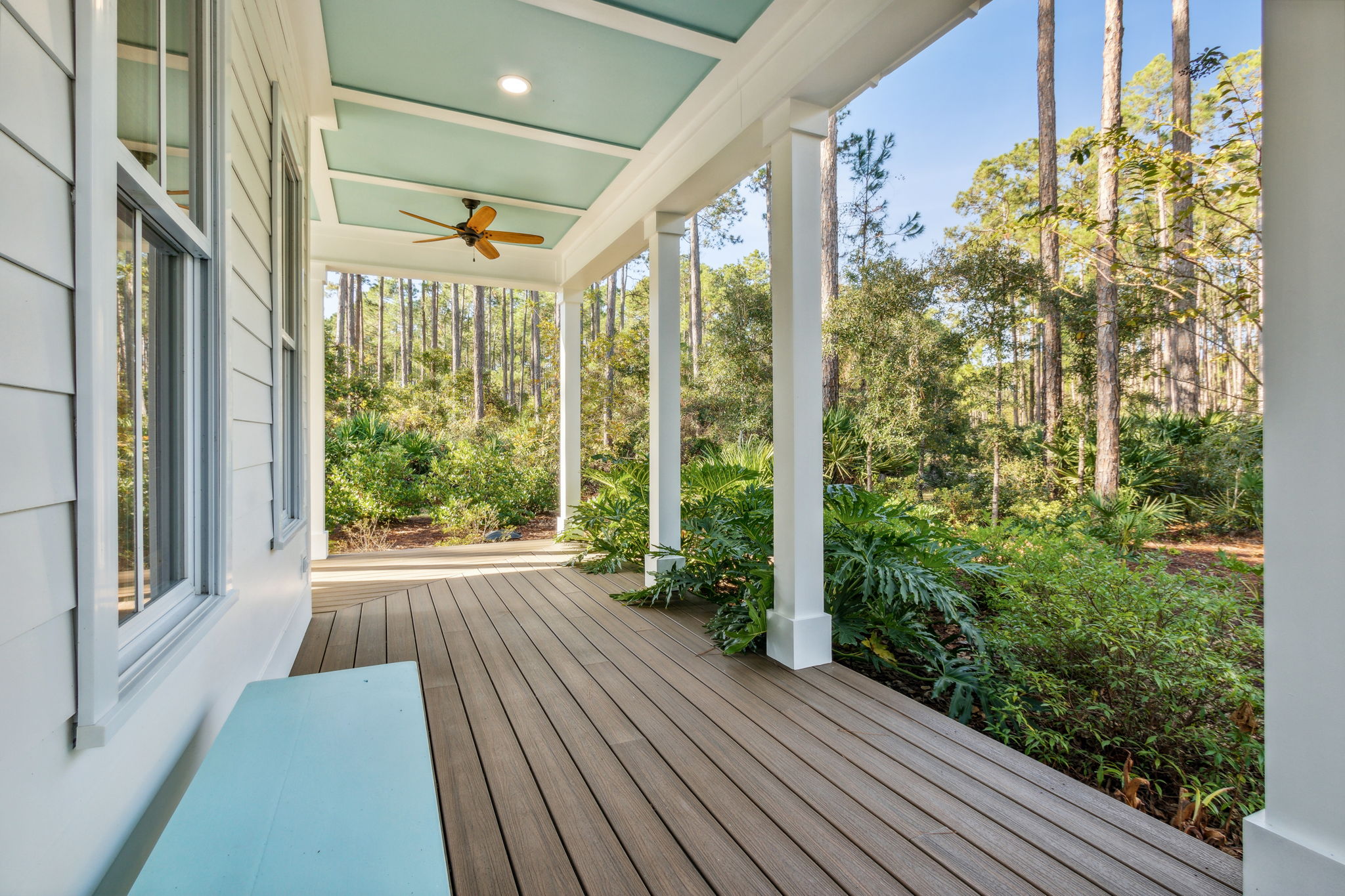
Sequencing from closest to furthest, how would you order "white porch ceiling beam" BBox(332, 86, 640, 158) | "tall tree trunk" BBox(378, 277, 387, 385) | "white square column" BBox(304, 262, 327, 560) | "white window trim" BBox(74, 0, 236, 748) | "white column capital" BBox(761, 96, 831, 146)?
"white window trim" BBox(74, 0, 236, 748) → "white column capital" BBox(761, 96, 831, 146) → "white porch ceiling beam" BBox(332, 86, 640, 158) → "white square column" BBox(304, 262, 327, 560) → "tall tree trunk" BBox(378, 277, 387, 385)

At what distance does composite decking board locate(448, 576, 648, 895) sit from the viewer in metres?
1.52

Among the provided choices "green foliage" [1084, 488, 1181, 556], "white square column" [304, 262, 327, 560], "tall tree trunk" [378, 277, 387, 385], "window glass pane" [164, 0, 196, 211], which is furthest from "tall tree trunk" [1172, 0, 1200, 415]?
"tall tree trunk" [378, 277, 387, 385]

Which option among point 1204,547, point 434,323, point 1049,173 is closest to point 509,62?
point 1204,547

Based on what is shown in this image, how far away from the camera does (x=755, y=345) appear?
32.5 feet

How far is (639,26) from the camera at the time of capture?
8.60 ft

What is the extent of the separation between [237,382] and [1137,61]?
12561 mm

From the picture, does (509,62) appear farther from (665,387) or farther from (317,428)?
(317,428)

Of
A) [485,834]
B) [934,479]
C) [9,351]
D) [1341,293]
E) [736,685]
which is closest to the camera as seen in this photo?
[9,351]

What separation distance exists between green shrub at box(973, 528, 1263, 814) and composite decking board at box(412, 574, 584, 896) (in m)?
1.60

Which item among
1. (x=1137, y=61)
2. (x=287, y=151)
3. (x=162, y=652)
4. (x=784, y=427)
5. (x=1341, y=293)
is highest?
(x=1137, y=61)

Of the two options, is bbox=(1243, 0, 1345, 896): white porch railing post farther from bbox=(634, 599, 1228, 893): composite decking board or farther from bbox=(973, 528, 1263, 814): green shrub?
bbox=(973, 528, 1263, 814): green shrub

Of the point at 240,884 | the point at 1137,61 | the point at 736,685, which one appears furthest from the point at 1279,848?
the point at 1137,61

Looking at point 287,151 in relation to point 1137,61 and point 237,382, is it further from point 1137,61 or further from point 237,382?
point 1137,61

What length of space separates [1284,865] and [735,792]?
3.93 ft
